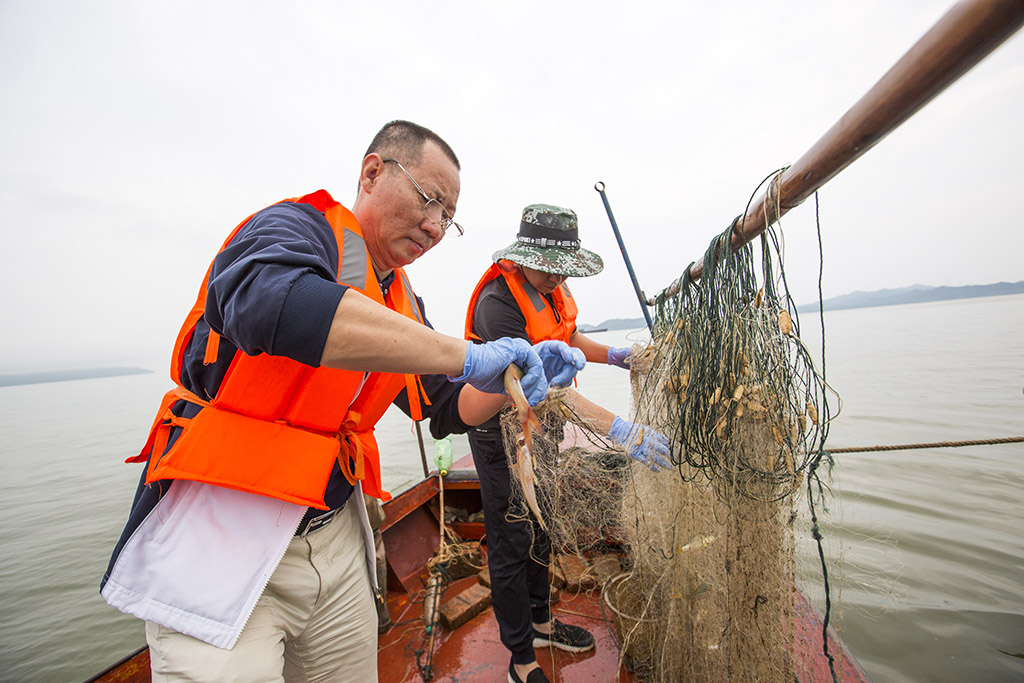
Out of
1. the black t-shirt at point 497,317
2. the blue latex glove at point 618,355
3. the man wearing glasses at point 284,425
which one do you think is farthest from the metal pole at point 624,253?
the man wearing glasses at point 284,425

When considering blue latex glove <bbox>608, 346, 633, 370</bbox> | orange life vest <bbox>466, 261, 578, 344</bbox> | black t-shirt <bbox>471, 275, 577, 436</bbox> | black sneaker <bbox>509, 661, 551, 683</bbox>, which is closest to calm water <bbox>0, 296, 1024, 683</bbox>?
blue latex glove <bbox>608, 346, 633, 370</bbox>

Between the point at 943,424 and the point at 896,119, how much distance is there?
45.8ft

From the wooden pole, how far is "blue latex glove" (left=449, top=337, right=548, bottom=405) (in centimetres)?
102

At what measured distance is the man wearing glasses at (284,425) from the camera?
3.49 feet

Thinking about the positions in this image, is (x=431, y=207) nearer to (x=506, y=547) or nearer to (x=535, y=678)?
(x=506, y=547)

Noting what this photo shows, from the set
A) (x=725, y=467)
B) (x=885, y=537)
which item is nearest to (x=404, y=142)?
(x=725, y=467)

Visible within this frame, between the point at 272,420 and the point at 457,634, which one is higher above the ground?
the point at 272,420

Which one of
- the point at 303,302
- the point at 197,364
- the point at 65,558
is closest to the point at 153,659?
the point at 197,364

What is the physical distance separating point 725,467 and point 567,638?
1.98 metres

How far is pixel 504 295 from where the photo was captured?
2.77 meters

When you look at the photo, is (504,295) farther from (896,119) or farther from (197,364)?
(896,119)

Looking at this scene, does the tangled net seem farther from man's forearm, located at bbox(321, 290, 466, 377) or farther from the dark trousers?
man's forearm, located at bbox(321, 290, 466, 377)

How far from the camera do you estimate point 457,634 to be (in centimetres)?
331

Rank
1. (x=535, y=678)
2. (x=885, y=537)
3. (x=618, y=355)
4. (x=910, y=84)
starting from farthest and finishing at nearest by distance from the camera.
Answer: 1. (x=885, y=537)
2. (x=618, y=355)
3. (x=535, y=678)
4. (x=910, y=84)
